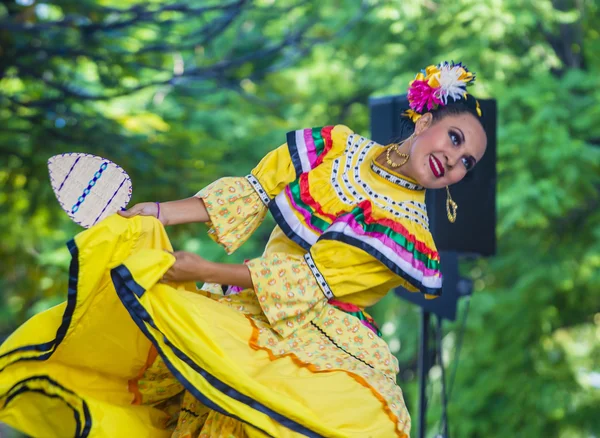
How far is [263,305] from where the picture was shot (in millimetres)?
1562

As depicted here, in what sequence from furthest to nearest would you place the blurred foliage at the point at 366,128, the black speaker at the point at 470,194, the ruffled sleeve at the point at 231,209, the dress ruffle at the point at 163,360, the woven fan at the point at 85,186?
the blurred foliage at the point at 366,128 < the black speaker at the point at 470,194 < the ruffled sleeve at the point at 231,209 < the woven fan at the point at 85,186 < the dress ruffle at the point at 163,360

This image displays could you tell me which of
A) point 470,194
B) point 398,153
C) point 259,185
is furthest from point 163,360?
point 470,194

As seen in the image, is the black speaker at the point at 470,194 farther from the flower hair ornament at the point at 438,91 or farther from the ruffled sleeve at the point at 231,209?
the ruffled sleeve at the point at 231,209

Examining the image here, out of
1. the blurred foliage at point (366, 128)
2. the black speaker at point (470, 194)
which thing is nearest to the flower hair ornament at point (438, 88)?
the black speaker at point (470, 194)

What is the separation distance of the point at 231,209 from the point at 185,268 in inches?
10.5

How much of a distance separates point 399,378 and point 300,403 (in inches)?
250

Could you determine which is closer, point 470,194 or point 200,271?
point 200,271

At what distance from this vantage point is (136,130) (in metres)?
4.33

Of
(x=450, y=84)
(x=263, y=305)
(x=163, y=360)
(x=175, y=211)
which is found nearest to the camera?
(x=163, y=360)

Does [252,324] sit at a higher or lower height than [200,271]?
lower

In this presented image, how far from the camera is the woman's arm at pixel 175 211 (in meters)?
1.63

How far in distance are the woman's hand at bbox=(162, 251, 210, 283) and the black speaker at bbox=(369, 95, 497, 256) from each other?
1.47 meters

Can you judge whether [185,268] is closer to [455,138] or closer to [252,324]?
[252,324]

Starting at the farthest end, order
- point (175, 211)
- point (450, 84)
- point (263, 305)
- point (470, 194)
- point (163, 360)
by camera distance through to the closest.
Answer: point (470, 194) → point (450, 84) → point (175, 211) → point (263, 305) → point (163, 360)
